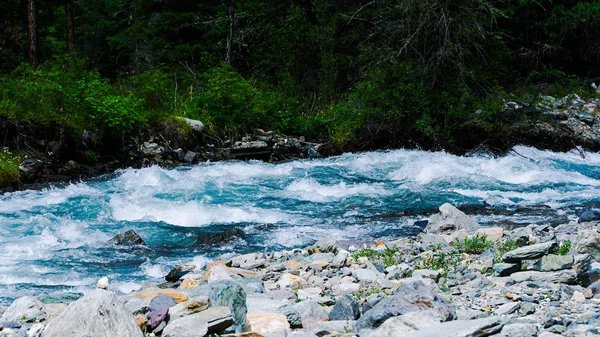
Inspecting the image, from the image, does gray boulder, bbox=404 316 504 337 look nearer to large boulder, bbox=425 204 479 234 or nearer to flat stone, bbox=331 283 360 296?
flat stone, bbox=331 283 360 296

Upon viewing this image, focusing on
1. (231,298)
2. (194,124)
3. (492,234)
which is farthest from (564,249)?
(194,124)

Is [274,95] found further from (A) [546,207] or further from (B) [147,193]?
(A) [546,207]

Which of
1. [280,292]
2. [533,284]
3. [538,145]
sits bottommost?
[538,145]

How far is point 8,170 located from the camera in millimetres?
10273

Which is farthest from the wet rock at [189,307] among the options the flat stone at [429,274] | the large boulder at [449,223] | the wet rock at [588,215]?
the wet rock at [588,215]

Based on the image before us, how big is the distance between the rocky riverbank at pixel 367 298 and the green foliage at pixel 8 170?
5917 millimetres

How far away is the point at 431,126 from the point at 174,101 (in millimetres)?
6852

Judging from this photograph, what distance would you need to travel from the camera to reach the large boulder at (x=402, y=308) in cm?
338

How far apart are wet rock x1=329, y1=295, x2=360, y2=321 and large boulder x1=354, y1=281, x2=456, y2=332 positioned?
0.61 feet

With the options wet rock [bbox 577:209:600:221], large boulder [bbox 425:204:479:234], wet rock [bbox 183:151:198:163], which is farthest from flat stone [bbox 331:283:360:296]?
wet rock [bbox 183:151:198:163]

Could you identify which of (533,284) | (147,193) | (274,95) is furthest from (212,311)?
(274,95)

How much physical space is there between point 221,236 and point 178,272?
1781 mm

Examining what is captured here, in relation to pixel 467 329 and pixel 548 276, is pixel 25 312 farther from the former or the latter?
pixel 548 276

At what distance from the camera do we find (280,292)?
4.39 meters
